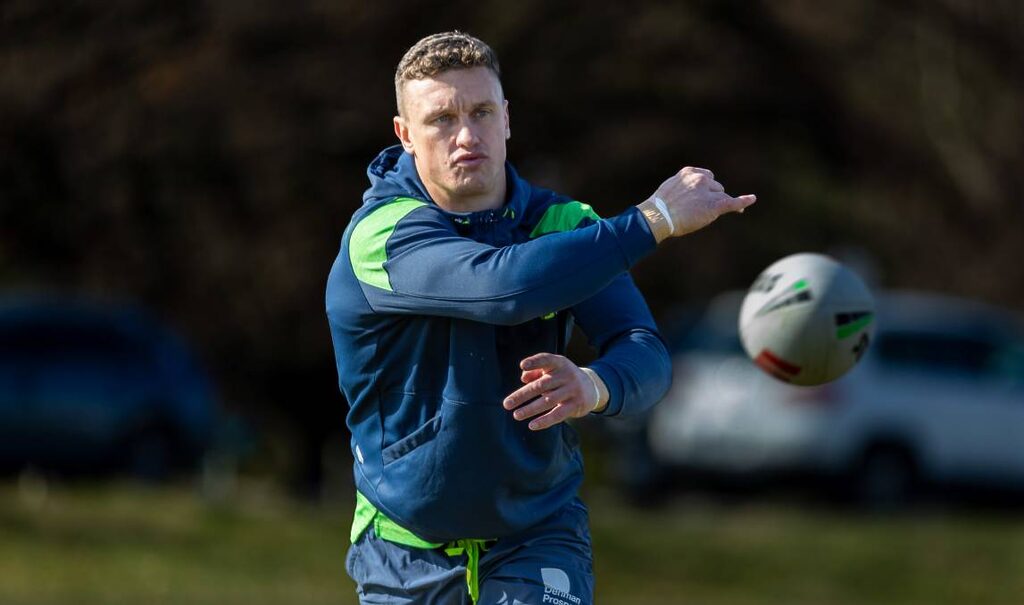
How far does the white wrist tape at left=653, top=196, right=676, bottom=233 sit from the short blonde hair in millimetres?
603

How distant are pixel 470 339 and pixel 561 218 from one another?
17.7 inches

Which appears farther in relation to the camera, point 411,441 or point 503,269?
point 411,441

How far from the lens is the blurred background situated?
41.1ft

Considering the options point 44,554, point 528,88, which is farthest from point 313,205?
point 44,554

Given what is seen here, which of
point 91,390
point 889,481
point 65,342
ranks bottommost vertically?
point 889,481

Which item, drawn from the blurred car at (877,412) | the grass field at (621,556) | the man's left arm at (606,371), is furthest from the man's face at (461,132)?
the blurred car at (877,412)

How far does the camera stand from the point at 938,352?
17.1 meters

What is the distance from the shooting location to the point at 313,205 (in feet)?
48.3

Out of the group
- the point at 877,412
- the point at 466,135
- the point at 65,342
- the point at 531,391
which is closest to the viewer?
the point at 531,391

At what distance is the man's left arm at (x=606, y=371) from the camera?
427 cm

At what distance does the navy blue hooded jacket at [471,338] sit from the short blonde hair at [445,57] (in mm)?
276

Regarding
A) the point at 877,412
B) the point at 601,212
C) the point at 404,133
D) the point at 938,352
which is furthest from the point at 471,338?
the point at 938,352

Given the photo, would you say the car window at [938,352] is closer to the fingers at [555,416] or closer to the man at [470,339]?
the man at [470,339]

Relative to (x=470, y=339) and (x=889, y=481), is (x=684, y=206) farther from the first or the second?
(x=889, y=481)
